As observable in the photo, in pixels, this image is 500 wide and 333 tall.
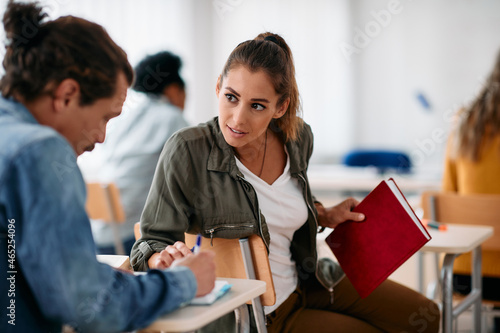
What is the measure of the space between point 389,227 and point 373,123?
398 cm

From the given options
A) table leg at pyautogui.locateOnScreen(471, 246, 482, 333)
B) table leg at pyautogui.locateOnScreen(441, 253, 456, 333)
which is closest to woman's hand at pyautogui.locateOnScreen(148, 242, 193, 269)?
table leg at pyautogui.locateOnScreen(441, 253, 456, 333)

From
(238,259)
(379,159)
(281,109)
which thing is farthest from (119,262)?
(379,159)

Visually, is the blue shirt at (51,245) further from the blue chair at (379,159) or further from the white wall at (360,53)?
the white wall at (360,53)

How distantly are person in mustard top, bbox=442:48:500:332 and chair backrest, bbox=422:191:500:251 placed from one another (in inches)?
6.3

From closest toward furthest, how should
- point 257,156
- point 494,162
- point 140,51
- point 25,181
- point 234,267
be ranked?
→ point 25,181, point 234,267, point 257,156, point 494,162, point 140,51

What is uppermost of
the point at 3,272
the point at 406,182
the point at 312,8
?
the point at 312,8

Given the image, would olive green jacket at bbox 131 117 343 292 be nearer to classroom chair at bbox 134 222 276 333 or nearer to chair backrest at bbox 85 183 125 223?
classroom chair at bbox 134 222 276 333

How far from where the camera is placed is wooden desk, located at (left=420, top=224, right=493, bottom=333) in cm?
174

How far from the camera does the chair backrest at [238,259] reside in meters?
1.39

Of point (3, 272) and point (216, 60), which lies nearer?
point (3, 272)

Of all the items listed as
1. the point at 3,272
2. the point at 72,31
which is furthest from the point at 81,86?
the point at 3,272

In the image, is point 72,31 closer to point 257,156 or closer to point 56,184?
point 56,184

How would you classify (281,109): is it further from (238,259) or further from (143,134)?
(143,134)

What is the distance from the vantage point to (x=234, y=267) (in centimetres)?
145
